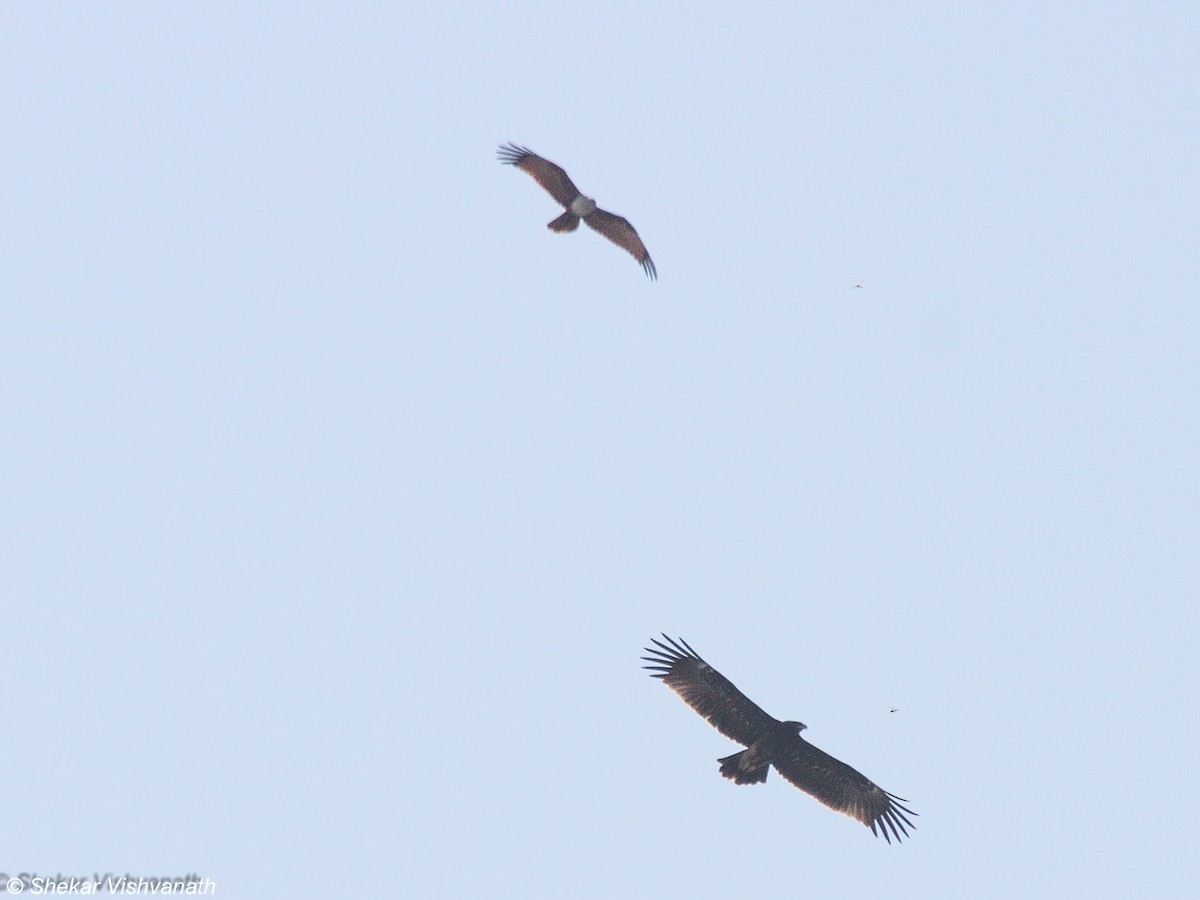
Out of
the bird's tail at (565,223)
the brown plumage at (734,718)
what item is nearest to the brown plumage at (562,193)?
the bird's tail at (565,223)

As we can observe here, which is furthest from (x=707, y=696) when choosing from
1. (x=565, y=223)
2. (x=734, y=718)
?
(x=565, y=223)

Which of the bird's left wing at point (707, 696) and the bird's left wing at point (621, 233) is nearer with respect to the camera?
the bird's left wing at point (707, 696)

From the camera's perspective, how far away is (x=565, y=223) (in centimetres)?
2439

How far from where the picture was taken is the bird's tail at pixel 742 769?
2125 cm

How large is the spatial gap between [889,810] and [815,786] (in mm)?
1174

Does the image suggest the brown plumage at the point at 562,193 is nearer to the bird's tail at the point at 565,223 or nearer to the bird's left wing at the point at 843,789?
the bird's tail at the point at 565,223

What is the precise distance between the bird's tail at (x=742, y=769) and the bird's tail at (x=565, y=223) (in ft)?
30.0

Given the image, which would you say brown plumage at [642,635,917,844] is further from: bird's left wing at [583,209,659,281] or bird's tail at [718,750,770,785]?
bird's left wing at [583,209,659,281]

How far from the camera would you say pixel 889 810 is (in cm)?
2198

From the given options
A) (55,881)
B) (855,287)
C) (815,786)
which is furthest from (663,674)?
(55,881)

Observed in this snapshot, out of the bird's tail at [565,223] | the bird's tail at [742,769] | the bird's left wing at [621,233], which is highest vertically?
the bird's left wing at [621,233]

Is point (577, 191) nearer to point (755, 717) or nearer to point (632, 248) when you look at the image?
point (632, 248)

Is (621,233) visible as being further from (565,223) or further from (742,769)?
(742,769)

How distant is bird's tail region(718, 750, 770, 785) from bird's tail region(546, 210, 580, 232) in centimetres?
913
